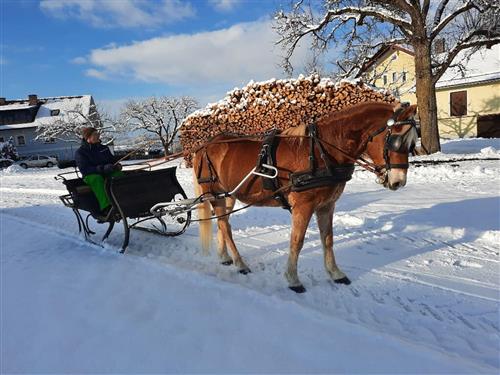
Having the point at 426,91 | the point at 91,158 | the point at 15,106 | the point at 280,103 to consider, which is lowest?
the point at 91,158

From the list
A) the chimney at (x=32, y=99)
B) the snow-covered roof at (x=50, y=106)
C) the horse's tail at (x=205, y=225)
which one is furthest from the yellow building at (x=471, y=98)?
the chimney at (x=32, y=99)

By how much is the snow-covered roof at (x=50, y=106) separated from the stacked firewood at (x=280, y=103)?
3551 centimetres

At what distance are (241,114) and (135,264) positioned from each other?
10034 mm

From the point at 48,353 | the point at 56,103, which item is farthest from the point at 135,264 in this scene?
the point at 56,103

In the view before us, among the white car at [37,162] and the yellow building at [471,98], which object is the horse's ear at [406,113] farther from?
the white car at [37,162]

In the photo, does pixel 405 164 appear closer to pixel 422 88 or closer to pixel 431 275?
pixel 431 275

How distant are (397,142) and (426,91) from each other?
1121 cm

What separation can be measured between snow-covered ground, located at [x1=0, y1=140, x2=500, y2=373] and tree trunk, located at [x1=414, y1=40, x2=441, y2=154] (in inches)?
296

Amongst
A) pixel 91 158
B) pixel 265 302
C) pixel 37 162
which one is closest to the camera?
pixel 265 302

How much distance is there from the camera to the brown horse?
3279 mm

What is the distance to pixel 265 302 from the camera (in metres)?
3.49

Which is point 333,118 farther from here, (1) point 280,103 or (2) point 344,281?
(1) point 280,103

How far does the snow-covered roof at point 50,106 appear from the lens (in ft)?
149

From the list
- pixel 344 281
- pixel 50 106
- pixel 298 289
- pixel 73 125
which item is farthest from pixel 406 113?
pixel 50 106
